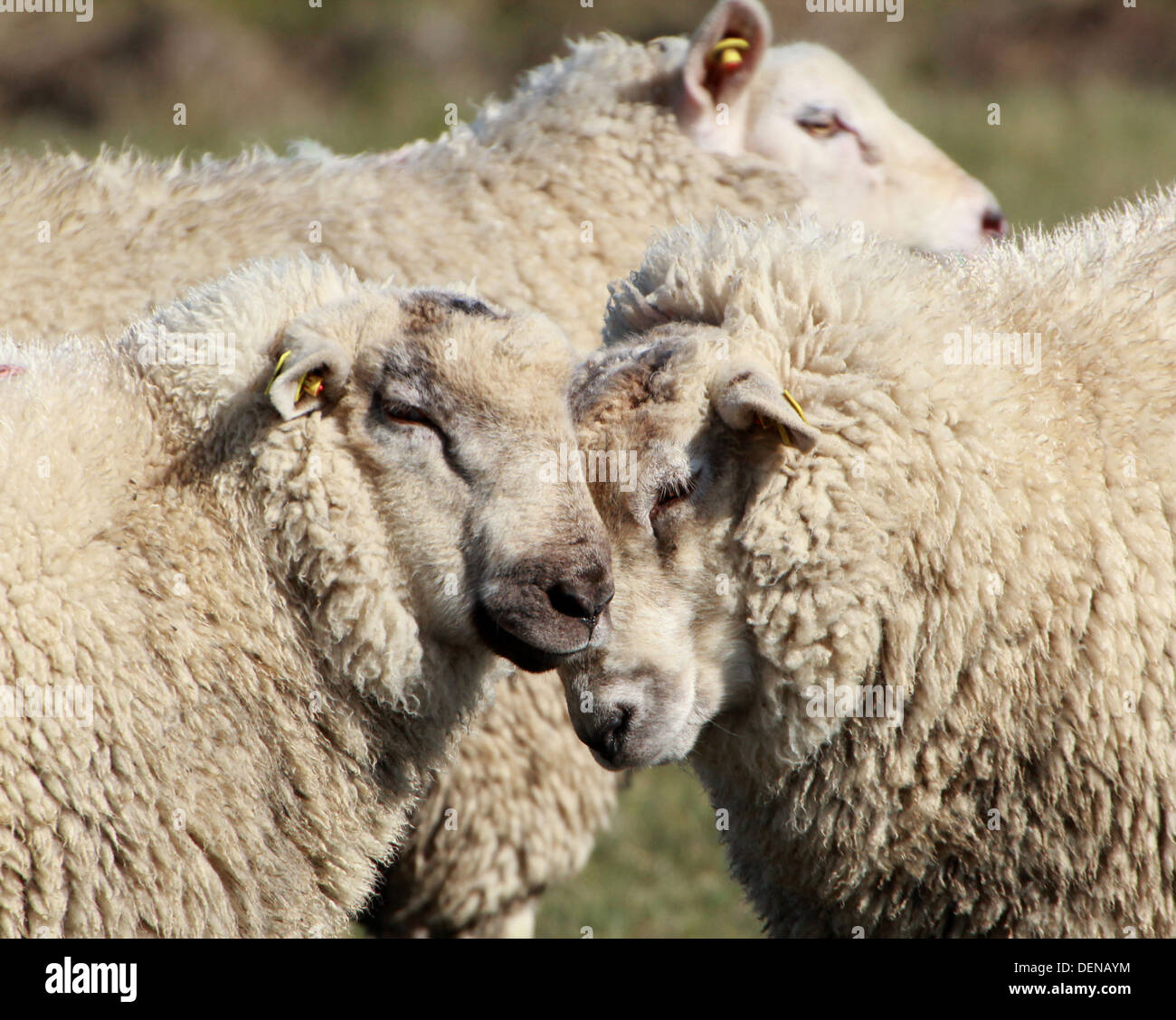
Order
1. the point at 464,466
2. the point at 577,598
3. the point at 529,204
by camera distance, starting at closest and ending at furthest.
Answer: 1. the point at 577,598
2. the point at 464,466
3. the point at 529,204

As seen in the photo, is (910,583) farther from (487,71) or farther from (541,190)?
(487,71)

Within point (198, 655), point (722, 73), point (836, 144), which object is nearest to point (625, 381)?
point (198, 655)

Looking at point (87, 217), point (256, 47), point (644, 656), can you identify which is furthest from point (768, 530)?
point (256, 47)

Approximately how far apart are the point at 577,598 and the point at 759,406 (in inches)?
20.2

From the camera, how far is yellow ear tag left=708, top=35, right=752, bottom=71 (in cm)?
467

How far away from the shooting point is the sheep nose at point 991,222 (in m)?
4.88

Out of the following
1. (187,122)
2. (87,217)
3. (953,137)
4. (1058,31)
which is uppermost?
(1058,31)

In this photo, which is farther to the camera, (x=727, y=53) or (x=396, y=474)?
(x=727, y=53)

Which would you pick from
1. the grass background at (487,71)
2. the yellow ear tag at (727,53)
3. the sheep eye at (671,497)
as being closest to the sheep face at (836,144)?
the yellow ear tag at (727,53)

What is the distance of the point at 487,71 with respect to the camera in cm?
1662

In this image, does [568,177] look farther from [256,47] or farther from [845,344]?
[256,47]
